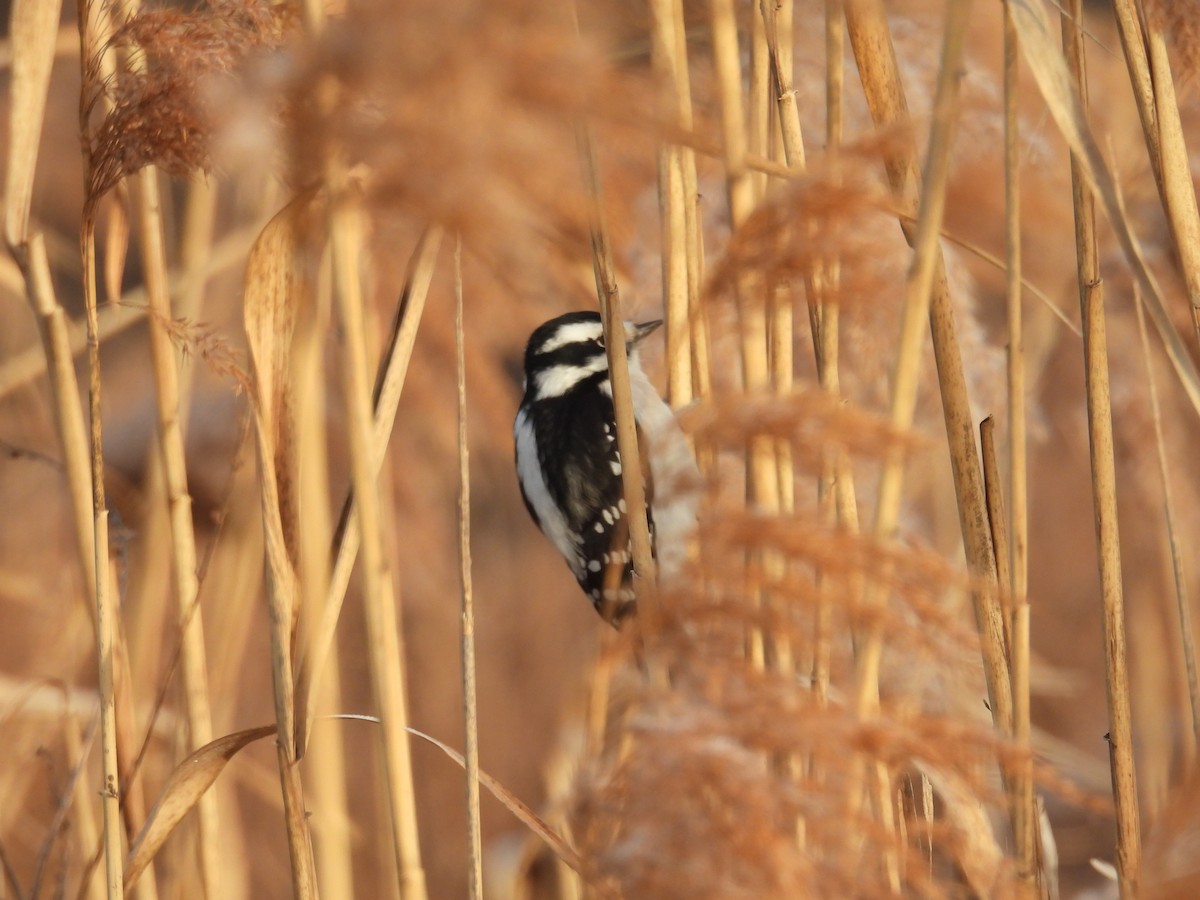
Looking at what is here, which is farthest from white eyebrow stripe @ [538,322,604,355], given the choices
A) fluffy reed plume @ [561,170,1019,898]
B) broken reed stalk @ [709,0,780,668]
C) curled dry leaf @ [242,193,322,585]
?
fluffy reed plume @ [561,170,1019,898]

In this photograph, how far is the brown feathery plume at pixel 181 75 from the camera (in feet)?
3.56

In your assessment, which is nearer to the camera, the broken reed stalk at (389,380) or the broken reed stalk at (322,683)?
the broken reed stalk at (389,380)

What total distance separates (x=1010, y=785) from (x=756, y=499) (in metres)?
0.38

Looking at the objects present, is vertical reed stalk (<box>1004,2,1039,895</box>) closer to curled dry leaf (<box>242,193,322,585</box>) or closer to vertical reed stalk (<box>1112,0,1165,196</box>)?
vertical reed stalk (<box>1112,0,1165,196</box>)

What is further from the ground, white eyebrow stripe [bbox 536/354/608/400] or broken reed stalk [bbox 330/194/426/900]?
white eyebrow stripe [bbox 536/354/608/400]

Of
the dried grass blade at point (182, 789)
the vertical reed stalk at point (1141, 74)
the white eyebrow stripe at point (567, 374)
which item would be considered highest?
the white eyebrow stripe at point (567, 374)

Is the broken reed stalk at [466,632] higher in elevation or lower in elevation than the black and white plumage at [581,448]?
lower

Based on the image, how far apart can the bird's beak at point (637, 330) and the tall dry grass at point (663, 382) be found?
0.53 meters

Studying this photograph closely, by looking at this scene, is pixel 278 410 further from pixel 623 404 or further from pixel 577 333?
pixel 577 333

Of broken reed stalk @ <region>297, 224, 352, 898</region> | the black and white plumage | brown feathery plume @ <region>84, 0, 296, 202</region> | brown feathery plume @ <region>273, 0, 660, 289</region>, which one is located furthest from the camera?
the black and white plumage

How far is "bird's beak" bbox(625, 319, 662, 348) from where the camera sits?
2.72m

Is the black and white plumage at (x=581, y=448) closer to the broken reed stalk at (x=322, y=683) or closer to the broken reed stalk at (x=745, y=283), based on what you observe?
the broken reed stalk at (x=322, y=683)

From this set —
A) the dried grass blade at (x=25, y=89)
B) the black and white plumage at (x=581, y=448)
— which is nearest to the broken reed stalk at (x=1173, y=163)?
the dried grass blade at (x=25, y=89)

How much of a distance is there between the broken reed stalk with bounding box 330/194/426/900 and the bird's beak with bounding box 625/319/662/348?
1.68 m
